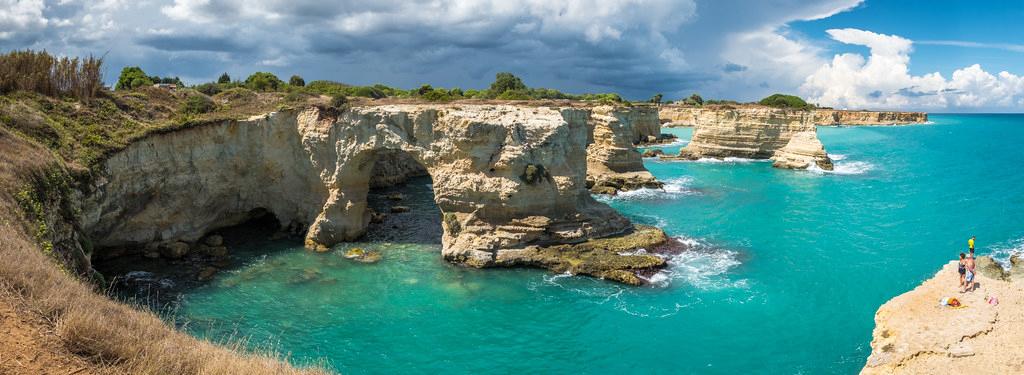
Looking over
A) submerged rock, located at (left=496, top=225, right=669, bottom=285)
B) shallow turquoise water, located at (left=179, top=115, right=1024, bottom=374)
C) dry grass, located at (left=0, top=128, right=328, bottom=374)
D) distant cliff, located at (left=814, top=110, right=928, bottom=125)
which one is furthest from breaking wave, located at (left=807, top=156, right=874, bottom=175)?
distant cliff, located at (left=814, top=110, right=928, bottom=125)

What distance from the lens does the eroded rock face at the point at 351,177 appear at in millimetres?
26141

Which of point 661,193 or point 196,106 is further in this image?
point 661,193

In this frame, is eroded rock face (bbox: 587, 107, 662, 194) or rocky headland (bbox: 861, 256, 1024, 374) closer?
rocky headland (bbox: 861, 256, 1024, 374)

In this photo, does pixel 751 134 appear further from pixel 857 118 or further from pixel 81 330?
pixel 857 118

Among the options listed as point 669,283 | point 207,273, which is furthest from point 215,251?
point 669,283

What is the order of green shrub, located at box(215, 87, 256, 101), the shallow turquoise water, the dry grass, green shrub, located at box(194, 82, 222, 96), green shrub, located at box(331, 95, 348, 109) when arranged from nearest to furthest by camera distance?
the dry grass → the shallow turquoise water → green shrub, located at box(331, 95, 348, 109) → green shrub, located at box(215, 87, 256, 101) → green shrub, located at box(194, 82, 222, 96)

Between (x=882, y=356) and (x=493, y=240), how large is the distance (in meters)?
15.3

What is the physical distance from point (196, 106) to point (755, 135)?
2256 inches

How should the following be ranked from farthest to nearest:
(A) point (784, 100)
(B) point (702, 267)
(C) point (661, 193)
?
(A) point (784, 100)
(C) point (661, 193)
(B) point (702, 267)

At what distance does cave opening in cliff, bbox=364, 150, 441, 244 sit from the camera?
100 ft

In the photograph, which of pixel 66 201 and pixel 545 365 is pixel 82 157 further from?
pixel 545 365

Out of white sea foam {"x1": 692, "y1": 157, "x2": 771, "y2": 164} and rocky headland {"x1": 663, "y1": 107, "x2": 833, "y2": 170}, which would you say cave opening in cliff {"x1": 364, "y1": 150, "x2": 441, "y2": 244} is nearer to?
white sea foam {"x1": 692, "y1": 157, "x2": 771, "y2": 164}

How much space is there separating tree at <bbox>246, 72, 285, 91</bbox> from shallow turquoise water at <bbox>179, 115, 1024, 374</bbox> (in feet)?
64.2

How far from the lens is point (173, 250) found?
26.3 m
